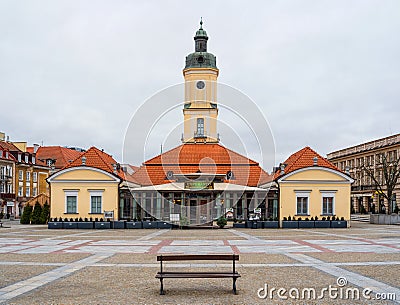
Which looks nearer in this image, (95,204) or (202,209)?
A: (95,204)

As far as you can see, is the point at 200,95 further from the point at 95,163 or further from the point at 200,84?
the point at 95,163

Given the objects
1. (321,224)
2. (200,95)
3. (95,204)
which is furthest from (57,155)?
(321,224)

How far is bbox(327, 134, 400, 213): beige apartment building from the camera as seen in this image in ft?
206

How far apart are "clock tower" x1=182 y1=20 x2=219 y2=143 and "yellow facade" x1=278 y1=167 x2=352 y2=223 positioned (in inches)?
562

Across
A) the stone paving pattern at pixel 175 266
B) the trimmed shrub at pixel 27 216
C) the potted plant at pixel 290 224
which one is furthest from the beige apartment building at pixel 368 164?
the stone paving pattern at pixel 175 266

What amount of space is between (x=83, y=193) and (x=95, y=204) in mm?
1153

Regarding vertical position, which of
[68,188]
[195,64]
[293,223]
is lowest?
[293,223]

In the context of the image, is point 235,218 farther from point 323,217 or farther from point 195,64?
point 195,64

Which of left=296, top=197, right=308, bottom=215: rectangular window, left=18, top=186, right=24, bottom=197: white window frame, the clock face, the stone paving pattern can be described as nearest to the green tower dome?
the clock face

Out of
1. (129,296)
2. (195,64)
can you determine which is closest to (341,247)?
(129,296)

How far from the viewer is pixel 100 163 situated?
37.9 m

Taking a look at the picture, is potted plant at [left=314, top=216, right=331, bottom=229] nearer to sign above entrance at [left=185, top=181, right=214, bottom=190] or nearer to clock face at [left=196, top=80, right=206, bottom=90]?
sign above entrance at [left=185, top=181, right=214, bottom=190]

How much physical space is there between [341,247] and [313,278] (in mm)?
8196

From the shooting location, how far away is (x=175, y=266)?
14703 millimetres
